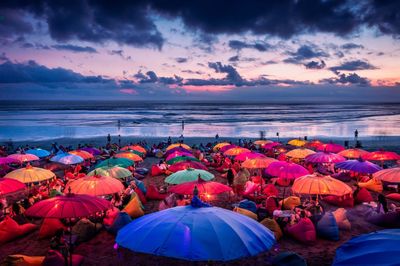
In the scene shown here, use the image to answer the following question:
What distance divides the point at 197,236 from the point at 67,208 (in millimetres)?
3672

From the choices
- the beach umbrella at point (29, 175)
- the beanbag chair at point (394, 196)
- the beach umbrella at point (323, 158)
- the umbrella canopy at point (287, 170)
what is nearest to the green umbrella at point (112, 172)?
the beach umbrella at point (29, 175)

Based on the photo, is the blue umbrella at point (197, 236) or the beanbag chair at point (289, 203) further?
the beanbag chair at point (289, 203)

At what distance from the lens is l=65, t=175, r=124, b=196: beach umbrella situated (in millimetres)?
9398

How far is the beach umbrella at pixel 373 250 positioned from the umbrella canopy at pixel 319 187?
5.06 meters

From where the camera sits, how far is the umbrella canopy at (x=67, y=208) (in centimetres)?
660

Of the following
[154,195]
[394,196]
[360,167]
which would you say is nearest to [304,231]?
[360,167]

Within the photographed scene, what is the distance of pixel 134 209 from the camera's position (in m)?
11.2

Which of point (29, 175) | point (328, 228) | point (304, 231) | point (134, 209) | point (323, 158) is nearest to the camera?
point (304, 231)

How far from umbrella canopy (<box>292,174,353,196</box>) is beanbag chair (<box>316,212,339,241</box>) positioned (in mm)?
863

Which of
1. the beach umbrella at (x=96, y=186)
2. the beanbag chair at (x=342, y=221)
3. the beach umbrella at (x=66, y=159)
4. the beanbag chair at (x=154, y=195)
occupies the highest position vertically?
the beach umbrella at (x=96, y=186)

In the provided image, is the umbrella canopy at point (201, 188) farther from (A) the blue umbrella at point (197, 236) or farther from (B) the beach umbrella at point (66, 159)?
(B) the beach umbrella at point (66, 159)

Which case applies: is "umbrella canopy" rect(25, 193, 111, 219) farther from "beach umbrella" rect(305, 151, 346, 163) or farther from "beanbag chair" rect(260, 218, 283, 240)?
"beach umbrella" rect(305, 151, 346, 163)

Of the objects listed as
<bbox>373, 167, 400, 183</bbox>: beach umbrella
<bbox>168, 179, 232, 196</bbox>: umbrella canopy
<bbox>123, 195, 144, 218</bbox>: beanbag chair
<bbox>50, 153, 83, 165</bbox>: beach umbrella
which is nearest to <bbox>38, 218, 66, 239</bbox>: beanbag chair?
<bbox>123, 195, 144, 218</bbox>: beanbag chair

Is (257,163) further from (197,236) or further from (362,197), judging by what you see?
(197,236)
